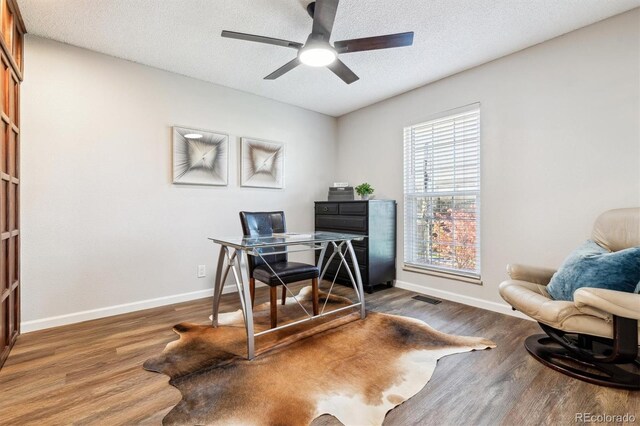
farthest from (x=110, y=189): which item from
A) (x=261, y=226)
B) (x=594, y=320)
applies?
(x=594, y=320)

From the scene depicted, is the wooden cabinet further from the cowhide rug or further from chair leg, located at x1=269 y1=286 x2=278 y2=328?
chair leg, located at x1=269 y1=286 x2=278 y2=328

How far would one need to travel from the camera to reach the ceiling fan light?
6.66 feet

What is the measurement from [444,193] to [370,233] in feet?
3.14

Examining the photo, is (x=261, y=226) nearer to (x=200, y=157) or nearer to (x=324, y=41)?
(x=200, y=157)

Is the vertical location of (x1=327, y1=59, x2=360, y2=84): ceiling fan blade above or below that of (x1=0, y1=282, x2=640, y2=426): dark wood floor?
above

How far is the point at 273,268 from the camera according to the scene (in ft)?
8.24

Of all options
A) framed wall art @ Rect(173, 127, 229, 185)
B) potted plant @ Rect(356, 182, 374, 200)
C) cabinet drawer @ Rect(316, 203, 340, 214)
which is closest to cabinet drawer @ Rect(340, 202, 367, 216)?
cabinet drawer @ Rect(316, 203, 340, 214)

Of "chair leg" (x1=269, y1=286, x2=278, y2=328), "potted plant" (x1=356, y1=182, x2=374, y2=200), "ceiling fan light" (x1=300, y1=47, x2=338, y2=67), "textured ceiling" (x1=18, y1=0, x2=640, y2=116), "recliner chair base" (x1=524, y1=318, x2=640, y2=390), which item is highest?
"textured ceiling" (x1=18, y1=0, x2=640, y2=116)

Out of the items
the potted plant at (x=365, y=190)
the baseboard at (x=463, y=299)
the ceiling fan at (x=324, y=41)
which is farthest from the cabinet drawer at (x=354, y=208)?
the ceiling fan at (x=324, y=41)

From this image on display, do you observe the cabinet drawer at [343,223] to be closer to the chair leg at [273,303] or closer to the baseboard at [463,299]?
the baseboard at [463,299]

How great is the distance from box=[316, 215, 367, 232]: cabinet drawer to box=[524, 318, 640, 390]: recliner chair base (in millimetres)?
1921

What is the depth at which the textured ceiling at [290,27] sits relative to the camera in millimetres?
2121

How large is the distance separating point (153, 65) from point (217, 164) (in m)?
1.15

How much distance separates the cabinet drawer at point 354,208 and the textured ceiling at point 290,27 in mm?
1468
